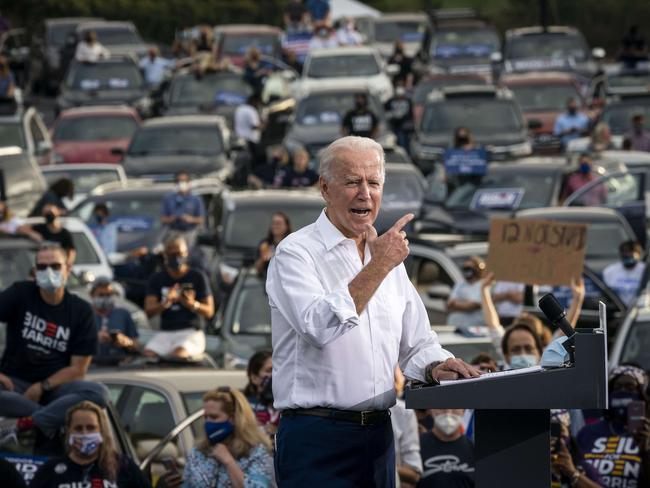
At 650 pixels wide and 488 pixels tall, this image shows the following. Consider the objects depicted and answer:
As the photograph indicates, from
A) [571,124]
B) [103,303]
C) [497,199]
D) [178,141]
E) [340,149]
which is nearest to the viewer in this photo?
[340,149]

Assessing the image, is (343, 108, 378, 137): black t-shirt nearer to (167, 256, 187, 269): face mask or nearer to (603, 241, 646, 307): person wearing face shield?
(603, 241, 646, 307): person wearing face shield

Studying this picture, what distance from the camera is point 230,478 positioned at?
10406mm

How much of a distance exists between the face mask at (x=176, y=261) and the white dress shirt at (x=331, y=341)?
9.70 m

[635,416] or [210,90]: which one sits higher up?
[635,416]

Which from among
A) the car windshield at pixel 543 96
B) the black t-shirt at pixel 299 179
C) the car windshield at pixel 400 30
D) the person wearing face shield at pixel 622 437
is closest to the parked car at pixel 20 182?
the black t-shirt at pixel 299 179

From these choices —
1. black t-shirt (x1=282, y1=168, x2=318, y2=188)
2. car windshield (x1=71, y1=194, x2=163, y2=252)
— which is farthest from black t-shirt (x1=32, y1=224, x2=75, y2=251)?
black t-shirt (x1=282, y1=168, x2=318, y2=188)

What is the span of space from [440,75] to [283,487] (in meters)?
29.7

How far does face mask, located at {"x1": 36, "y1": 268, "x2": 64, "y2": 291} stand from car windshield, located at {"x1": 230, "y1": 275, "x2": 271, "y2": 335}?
461 cm

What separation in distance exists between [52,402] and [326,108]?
68.6 feet

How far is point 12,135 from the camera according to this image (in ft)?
99.4

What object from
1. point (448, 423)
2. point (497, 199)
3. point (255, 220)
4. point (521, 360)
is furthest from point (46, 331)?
point (497, 199)

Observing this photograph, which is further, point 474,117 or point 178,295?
point 474,117

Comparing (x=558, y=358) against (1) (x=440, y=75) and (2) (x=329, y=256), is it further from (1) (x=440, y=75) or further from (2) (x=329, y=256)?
(1) (x=440, y=75)

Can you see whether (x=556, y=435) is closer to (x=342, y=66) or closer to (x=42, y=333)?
(x=42, y=333)
